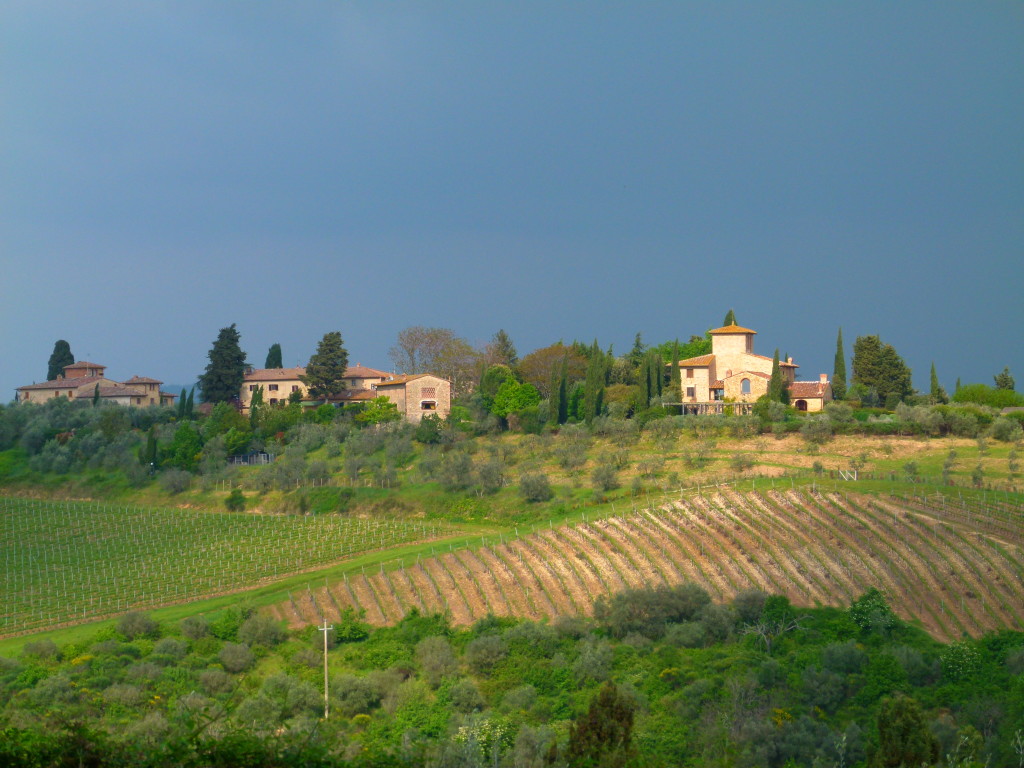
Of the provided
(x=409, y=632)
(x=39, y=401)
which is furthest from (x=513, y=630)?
(x=39, y=401)

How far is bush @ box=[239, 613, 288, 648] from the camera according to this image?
29.2 m

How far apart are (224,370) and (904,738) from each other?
2647 inches

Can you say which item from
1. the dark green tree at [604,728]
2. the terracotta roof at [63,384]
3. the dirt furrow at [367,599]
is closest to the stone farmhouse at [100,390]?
the terracotta roof at [63,384]

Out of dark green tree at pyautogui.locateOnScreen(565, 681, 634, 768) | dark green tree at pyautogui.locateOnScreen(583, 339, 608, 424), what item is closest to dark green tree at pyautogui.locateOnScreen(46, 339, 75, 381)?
dark green tree at pyautogui.locateOnScreen(583, 339, 608, 424)

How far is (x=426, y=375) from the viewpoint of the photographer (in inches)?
2776

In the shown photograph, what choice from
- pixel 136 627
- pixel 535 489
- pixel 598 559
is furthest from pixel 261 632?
pixel 535 489

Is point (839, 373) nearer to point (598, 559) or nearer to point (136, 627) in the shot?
point (598, 559)

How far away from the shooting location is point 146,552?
45719mm

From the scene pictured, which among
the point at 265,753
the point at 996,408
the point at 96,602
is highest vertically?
the point at 996,408

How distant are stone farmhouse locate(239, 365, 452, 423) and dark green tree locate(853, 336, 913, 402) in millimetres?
26361

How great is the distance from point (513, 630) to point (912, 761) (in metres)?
13.3

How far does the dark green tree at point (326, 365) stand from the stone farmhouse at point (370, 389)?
188cm

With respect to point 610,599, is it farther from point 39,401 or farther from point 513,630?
point 39,401

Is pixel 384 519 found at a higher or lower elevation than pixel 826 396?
lower
